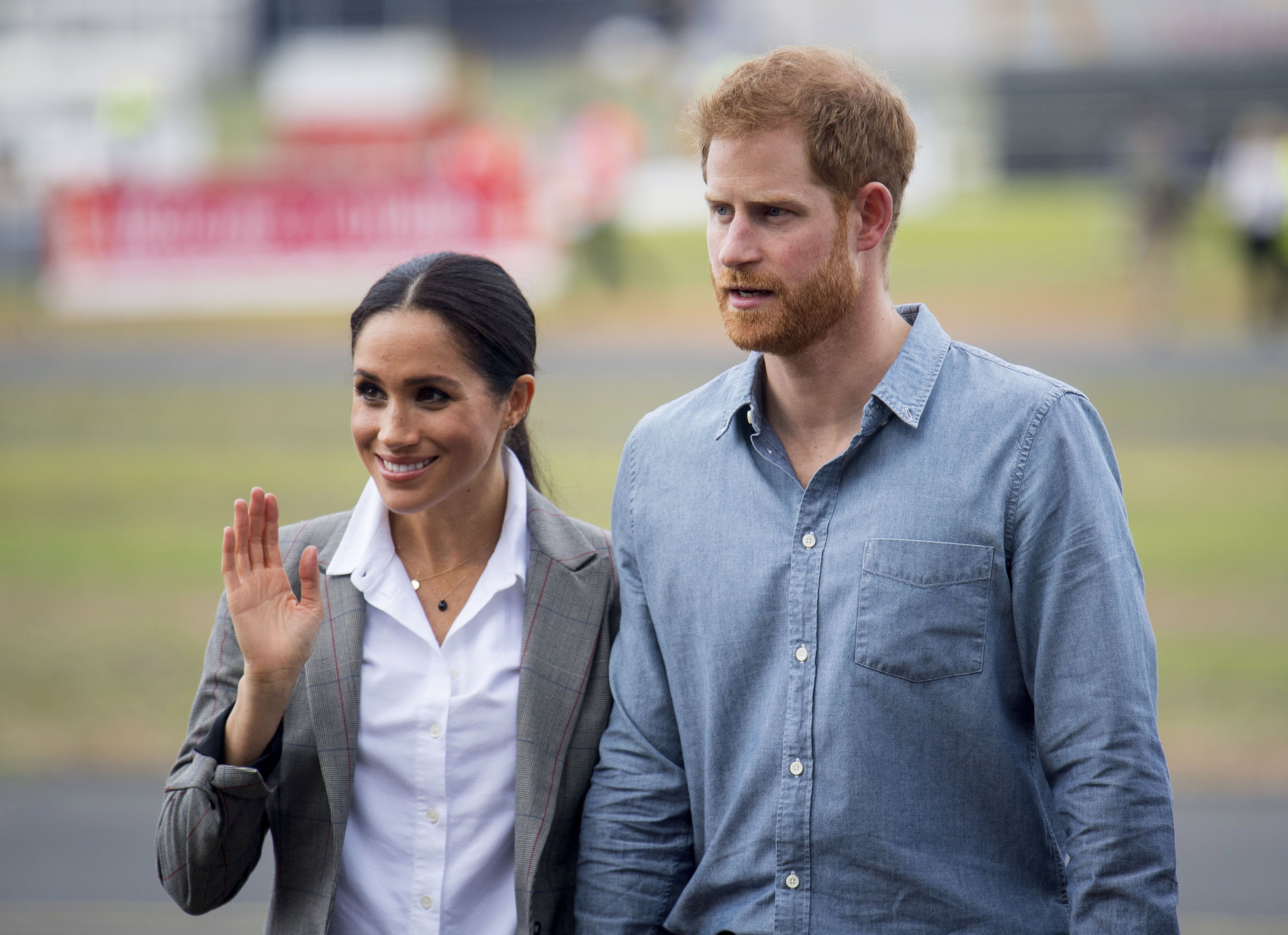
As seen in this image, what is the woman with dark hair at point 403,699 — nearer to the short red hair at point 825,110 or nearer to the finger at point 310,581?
the finger at point 310,581

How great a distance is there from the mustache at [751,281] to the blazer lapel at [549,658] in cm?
64

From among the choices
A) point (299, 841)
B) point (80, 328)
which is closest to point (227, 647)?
point (299, 841)

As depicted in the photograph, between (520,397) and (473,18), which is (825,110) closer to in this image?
(520,397)

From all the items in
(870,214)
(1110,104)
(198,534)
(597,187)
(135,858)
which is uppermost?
(1110,104)

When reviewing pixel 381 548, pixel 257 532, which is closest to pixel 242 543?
pixel 257 532

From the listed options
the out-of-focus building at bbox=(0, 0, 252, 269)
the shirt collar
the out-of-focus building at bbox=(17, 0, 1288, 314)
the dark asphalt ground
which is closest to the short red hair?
the shirt collar

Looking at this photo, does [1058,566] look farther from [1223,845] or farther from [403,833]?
[1223,845]

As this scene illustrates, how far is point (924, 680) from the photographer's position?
222 cm

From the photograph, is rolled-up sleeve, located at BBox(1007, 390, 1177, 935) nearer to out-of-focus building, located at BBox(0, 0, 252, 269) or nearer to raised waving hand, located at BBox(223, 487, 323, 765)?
raised waving hand, located at BBox(223, 487, 323, 765)

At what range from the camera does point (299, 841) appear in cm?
244

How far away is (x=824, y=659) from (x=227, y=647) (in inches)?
41.5

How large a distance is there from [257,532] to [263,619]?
0.51ft

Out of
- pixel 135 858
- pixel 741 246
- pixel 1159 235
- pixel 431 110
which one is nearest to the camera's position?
pixel 741 246

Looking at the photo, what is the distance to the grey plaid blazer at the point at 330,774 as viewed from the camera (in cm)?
237
